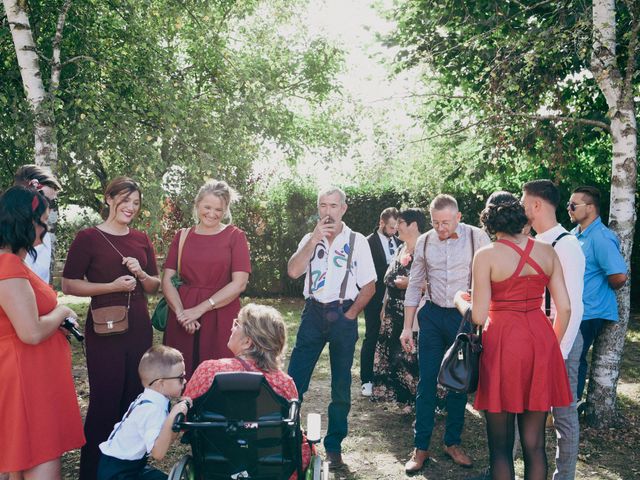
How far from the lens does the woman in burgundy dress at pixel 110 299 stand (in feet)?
14.1

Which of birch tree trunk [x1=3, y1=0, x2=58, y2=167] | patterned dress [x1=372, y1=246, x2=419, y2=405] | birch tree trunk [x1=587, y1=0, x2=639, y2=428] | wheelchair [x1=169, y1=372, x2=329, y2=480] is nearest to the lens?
wheelchair [x1=169, y1=372, x2=329, y2=480]

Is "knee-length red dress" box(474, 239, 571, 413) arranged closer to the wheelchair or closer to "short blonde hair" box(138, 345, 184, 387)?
the wheelchair

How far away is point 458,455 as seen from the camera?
17.0 feet

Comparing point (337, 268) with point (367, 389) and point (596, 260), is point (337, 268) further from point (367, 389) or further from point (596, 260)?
point (367, 389)

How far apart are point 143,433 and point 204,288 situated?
158cm

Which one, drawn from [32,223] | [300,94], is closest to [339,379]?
[32,223]

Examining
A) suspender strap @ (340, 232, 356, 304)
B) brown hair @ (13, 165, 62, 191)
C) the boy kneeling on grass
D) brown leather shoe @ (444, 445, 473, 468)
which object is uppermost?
brown hair @ (13, 165, 62, 191)

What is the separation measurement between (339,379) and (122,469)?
7.01ft

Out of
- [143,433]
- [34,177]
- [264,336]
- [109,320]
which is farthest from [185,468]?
[34,177]

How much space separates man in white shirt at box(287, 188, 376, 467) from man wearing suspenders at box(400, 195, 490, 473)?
1.67 feet

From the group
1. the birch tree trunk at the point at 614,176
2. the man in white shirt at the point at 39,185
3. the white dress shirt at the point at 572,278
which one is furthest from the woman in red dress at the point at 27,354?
the birch tree trunk at the point at 614,176

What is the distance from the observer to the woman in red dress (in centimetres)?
317

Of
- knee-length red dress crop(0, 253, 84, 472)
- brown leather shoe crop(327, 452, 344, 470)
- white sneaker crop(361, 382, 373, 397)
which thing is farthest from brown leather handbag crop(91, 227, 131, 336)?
white sneaker crop(361, 382, 373, 397)

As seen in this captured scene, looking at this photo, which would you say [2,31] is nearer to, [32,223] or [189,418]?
[32,223]
